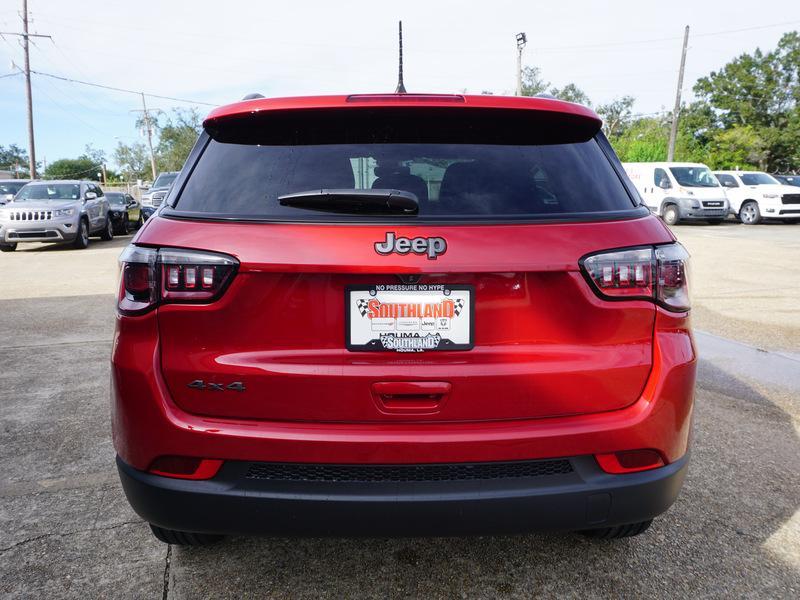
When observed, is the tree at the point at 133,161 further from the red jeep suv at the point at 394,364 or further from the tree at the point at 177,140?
the red jeep suv at the point at 394,364

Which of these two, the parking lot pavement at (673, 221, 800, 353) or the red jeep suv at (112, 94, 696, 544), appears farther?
the parking lot pavement at (673, 221, 800, 353)

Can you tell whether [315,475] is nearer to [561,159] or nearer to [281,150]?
[281,150]

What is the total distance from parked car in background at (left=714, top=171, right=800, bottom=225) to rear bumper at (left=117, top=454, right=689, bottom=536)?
2363 cm

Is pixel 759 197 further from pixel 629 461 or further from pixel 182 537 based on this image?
pixel 182 537

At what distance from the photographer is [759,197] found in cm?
2203

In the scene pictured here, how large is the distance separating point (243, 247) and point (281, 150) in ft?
1.36

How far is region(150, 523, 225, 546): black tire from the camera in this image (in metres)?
2.22

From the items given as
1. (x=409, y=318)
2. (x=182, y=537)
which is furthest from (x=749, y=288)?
(x=182, y=537)

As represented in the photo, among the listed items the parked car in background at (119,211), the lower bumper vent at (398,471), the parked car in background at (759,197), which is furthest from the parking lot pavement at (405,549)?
the parked car in background at (759,197)

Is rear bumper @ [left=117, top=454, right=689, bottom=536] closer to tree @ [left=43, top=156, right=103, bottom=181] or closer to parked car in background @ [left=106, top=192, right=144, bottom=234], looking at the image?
parked car in background @ [left=106, top=192, right=144, bottom=234]

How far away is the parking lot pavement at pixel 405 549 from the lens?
89.1 inches

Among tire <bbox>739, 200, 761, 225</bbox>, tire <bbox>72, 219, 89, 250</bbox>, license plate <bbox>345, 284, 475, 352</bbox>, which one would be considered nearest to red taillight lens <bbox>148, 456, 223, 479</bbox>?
license plate <bbox>345, 284, 475, 352</bbox>

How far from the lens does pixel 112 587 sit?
7.47 feet

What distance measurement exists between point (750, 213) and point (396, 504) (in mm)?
24460
